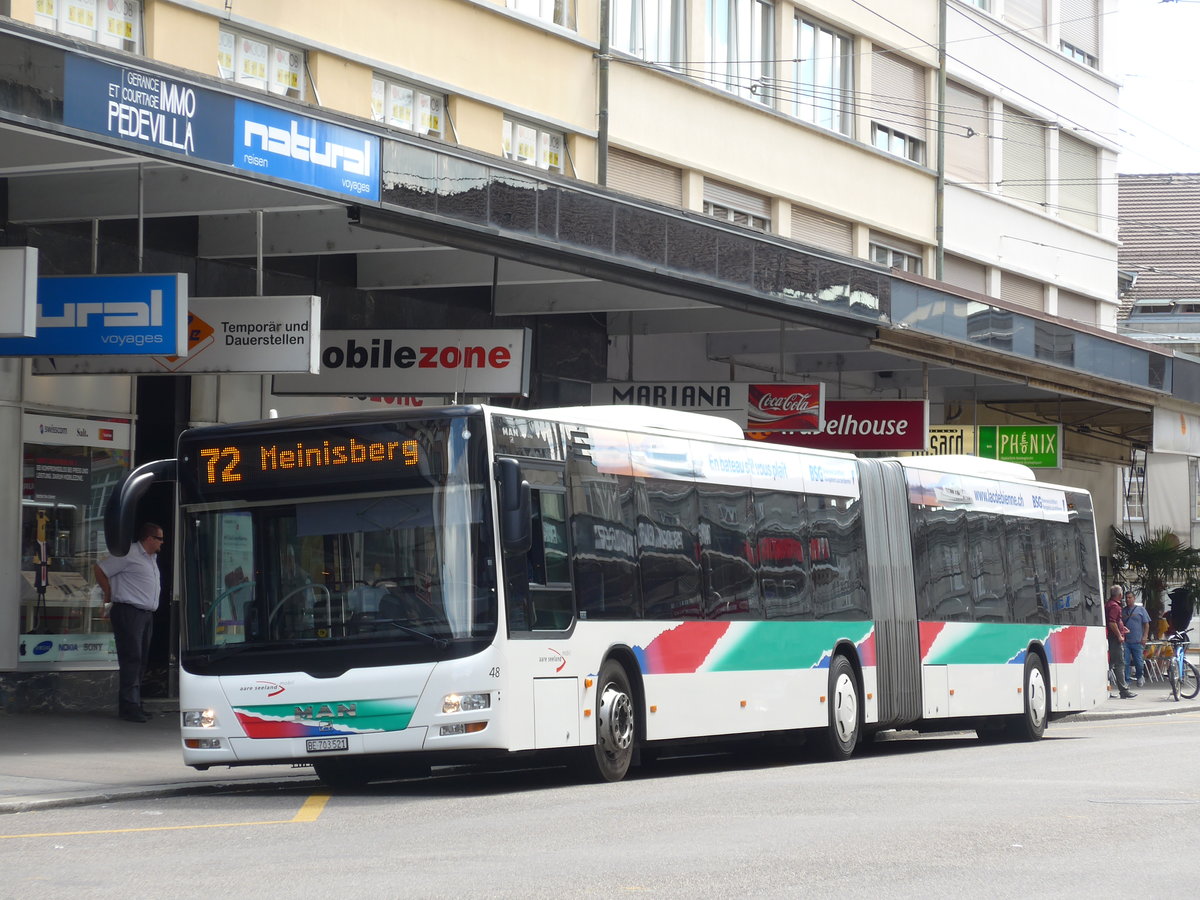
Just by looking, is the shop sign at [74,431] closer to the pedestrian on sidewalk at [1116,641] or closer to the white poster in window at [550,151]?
the white poster in window at [550,151]

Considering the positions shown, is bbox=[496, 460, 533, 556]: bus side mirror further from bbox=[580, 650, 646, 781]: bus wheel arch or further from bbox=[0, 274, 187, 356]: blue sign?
bbox=[0, 274, 187, 356]: blue sign

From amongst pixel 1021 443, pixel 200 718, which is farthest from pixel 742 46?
pixel 200 718

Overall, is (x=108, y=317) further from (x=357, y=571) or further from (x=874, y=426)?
(x=874, y=426)

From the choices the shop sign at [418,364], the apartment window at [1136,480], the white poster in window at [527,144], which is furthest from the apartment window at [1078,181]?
the shop sign at [418,364]

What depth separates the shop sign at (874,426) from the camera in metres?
28.0

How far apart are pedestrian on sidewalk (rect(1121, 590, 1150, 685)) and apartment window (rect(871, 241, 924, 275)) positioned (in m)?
6.95

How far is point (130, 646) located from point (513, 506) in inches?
270

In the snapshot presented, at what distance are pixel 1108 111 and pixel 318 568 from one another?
34.0m

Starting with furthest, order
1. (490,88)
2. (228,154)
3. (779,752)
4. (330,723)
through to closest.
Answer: (490,88)
(779,752)
(228,154)
(330,723)

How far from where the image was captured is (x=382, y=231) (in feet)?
58.3

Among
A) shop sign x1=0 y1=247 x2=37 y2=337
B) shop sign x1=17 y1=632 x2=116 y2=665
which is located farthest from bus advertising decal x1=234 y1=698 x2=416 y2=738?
shop sign x1=17 y1=632 x2=116 y2=665

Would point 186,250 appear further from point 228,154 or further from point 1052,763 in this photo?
point 1052,763

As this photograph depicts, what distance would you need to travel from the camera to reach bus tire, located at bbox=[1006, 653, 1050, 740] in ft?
71.7

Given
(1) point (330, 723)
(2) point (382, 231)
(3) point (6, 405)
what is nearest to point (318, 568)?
(1) point (330, 723)
